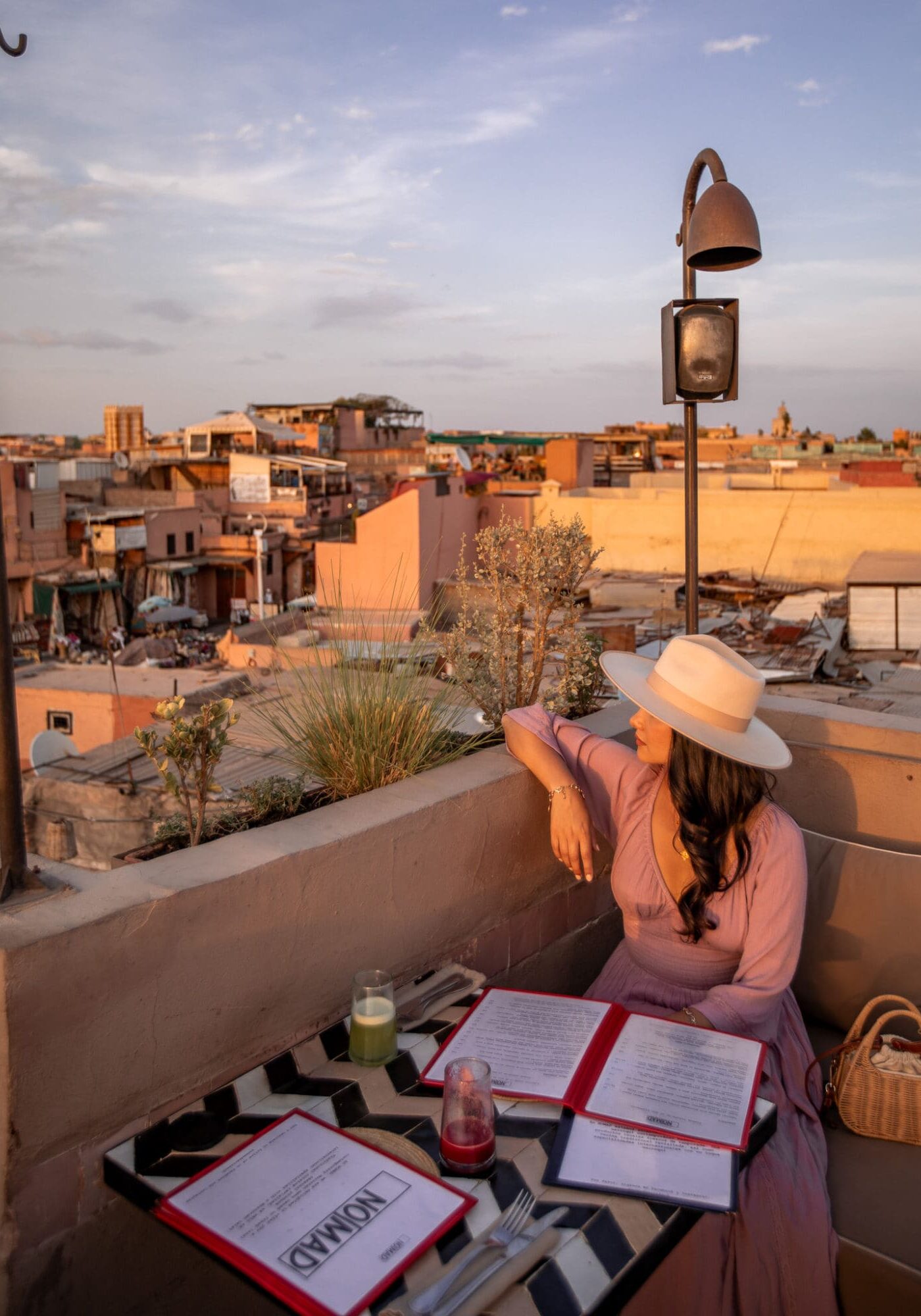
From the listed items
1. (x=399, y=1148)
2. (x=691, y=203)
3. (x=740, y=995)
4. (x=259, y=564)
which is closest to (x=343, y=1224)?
(x=399, y=1148)

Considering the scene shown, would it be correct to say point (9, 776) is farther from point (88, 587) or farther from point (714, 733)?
point (88, 587)

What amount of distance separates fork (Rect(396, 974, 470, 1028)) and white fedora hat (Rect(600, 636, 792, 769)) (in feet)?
2.45

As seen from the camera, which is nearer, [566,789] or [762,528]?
[566,789]

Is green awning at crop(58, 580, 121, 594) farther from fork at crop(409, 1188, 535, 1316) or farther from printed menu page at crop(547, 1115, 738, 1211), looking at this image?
fork at crop(409, 1188, 535, 1316)

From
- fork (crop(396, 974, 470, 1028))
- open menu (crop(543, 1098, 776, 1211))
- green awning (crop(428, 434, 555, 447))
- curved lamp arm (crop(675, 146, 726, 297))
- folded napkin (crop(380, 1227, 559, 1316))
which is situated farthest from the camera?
green awning (crop(428, 434, 555, 447))

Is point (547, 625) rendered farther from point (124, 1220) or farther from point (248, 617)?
point (248, 617)

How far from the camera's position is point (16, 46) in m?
1.82

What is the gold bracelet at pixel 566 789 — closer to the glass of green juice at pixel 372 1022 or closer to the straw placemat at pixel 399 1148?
the glass of green juice at pixel 372 1022

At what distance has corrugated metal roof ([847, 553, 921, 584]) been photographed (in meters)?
12.2

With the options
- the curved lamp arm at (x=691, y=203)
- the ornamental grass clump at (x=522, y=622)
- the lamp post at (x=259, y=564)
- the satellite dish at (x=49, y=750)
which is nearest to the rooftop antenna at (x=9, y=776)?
the ornamental grass clump at (x=522, y=622)

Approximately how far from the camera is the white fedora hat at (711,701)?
7.50 feet

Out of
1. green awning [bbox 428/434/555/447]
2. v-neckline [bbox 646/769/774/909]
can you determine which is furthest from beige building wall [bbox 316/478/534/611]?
green awning [bbox 428/434/555/447]

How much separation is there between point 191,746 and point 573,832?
0.95 metres

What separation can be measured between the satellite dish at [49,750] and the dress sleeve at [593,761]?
10828mm
